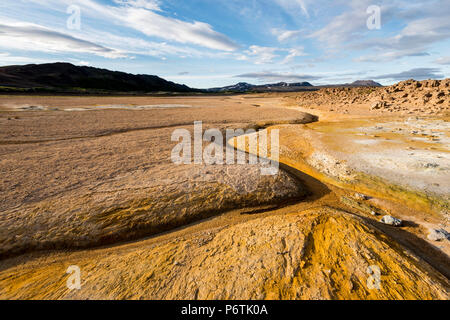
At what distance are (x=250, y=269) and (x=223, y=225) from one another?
5.83 ft

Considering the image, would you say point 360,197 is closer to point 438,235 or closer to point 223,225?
point 438,235

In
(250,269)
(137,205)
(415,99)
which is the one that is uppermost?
(415,99)

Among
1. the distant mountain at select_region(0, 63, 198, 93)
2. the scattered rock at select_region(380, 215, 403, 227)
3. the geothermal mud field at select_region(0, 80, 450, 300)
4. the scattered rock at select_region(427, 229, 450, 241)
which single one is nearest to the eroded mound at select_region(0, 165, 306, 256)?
the geothermal mud field at select_region(0, 80, 450, 300)

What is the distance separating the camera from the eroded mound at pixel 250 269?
3.29m

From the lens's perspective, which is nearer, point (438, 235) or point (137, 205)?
point (438, 235)

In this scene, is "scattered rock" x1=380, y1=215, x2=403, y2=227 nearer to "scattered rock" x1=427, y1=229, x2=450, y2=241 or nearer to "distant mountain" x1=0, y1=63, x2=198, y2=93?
"scattered rock" x1=427, y1=229, x2=450, y2=241

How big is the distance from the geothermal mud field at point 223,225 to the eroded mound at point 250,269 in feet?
0.08

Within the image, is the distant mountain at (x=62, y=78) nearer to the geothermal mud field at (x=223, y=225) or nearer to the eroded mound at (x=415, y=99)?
the geothermal mud field at (x=223, y=225)

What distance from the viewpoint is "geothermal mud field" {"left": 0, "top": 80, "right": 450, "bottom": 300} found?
3.45 metres

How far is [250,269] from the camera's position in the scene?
12.0ft

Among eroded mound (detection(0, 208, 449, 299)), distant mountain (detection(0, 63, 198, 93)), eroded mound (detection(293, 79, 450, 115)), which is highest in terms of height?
distant mountain (detection(0, 63, 198, 93))

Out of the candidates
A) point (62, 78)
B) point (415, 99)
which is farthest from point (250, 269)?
point (62, 78)

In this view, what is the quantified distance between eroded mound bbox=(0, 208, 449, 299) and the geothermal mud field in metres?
0.02
